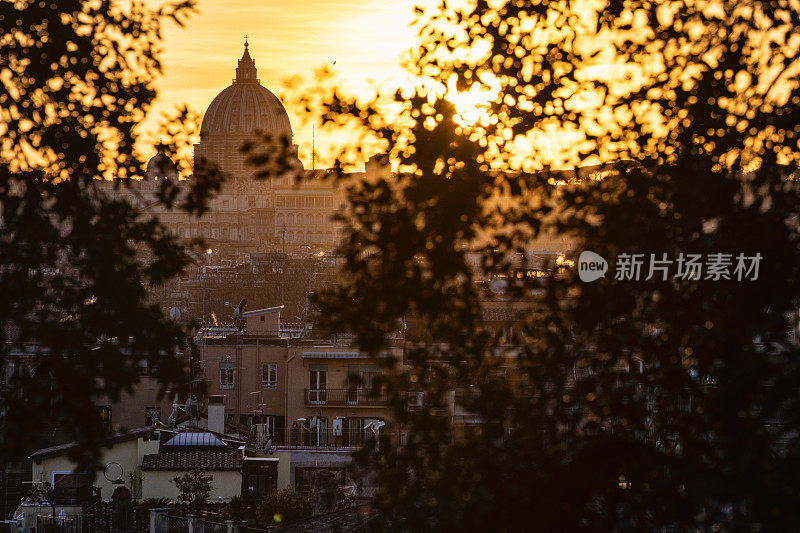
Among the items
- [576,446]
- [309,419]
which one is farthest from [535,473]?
[309,419]

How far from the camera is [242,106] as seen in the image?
151 metres

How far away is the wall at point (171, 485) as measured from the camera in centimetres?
1867

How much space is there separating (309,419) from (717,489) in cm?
1982

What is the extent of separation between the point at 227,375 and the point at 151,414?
1.76m

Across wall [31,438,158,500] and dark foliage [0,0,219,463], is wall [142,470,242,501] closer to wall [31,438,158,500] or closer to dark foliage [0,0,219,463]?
wall [31,438,158,500]

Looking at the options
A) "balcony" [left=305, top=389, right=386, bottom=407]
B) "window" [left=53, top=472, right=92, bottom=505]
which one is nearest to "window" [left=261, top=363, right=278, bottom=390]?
"balcony" [left=305, top=389, right=386, bottom=407]

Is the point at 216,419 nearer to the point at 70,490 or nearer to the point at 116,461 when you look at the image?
the point at 116,461

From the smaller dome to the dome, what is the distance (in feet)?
456

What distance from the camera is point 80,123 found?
Answer: 523 centimetres

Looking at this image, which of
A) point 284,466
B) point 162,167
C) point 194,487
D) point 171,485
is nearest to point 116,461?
point 171,485

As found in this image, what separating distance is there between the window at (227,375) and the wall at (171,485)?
617 cm

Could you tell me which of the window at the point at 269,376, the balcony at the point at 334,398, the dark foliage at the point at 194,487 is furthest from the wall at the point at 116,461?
the window at the point at 269,376

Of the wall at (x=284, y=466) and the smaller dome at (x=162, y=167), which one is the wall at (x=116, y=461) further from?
the smaller dome at (x=162, y=167)

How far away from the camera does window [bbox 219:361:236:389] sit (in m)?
25.1
